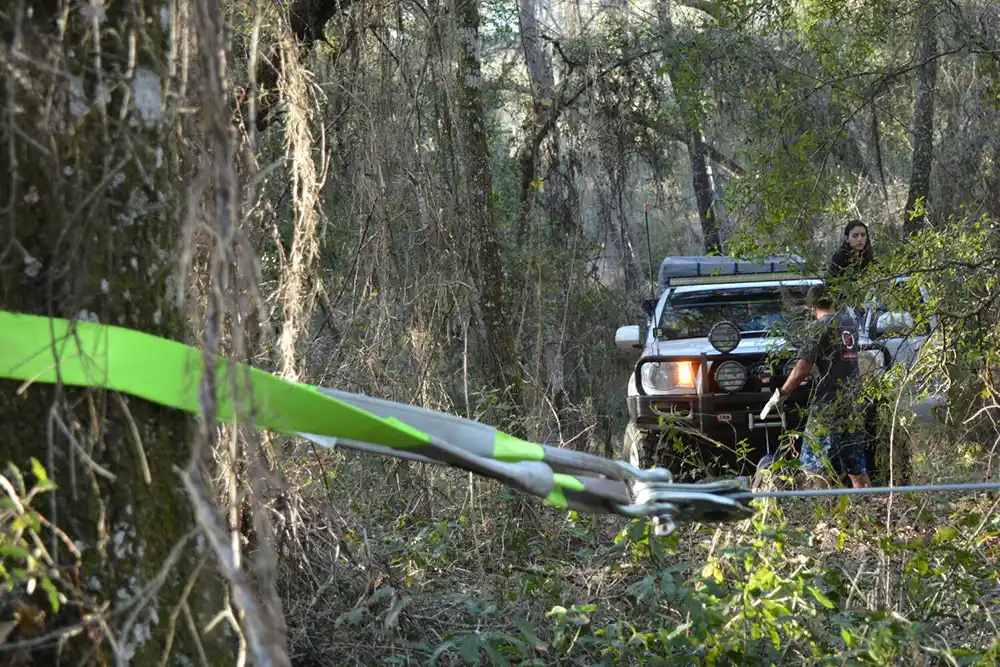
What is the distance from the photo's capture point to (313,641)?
396 centimetres

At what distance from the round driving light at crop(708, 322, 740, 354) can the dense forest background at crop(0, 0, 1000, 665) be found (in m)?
0.59

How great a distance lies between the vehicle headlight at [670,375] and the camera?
27.0 ft

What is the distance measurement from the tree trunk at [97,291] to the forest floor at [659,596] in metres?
1.59

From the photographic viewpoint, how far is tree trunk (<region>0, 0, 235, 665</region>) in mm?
2080

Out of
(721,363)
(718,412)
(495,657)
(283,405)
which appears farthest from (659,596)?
(721,363)

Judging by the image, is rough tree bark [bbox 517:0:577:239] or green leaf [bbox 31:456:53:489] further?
rough tree bark [bbox 517:0:577:239]

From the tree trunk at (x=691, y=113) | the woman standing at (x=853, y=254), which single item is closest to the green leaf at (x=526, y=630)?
the woman standing at (x=853, y=254)

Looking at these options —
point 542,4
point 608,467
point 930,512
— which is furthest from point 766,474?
point 542,4

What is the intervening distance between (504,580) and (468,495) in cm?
112

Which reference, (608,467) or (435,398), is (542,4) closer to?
(435,398)

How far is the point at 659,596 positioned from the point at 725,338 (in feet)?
10.8

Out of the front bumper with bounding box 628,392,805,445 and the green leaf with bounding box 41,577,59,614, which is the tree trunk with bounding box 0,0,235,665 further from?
the front bumper with bounding box 628,392,805,445

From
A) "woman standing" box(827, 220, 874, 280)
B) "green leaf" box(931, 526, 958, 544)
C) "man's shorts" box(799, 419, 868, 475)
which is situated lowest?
"green leaf" box(931, 526, 958, 544)

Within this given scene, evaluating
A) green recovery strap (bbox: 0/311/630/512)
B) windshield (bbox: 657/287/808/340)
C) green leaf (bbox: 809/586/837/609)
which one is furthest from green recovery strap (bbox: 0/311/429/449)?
windshield (bbox: 657/287/808/340)
